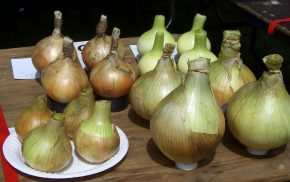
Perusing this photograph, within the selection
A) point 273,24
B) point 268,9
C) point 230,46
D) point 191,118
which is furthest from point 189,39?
point 268,9

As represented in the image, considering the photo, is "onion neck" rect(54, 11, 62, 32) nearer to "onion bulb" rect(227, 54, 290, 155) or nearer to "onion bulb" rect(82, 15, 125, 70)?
"onion bulb" rect(82, 15, 125, 70)

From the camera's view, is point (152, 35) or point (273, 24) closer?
point (152, 35)

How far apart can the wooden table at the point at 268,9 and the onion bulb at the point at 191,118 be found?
899 millimetres

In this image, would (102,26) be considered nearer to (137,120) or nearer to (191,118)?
(137,120)

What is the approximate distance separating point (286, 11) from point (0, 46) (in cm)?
157

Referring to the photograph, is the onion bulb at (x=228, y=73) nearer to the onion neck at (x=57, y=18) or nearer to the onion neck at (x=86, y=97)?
the onion neck at (x=86, y=97)

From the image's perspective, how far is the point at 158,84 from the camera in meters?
0.92

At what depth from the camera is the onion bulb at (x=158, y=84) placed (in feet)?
2.99

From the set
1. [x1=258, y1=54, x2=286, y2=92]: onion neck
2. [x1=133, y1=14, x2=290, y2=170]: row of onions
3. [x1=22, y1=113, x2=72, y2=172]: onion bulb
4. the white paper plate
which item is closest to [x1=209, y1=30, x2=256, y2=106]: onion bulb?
[x1=133, y1=14, x2=290, y2=170]: row of onions

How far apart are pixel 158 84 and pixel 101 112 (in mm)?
159

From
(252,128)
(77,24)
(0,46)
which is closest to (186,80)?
(252,128)

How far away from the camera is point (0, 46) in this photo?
2.58 metres

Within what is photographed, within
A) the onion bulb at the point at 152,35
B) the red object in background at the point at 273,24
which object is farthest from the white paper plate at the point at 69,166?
the red object in background at the point at 273,24

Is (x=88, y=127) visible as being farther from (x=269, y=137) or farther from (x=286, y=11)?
(x=286, y=11)
